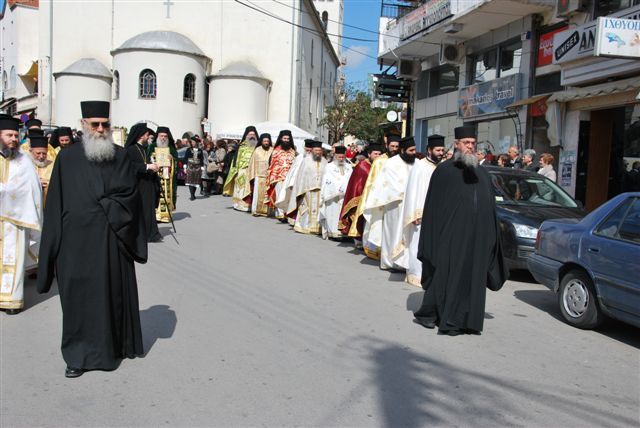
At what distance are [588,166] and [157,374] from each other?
13529mm

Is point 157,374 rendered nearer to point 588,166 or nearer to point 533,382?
point 533,382

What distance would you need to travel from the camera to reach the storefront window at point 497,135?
59.4 feet

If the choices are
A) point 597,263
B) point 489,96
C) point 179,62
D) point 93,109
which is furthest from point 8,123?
point 179,62

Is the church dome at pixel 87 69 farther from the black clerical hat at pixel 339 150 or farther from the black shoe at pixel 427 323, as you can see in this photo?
the black shoe at pixel 427 323

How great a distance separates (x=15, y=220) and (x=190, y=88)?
103 feet

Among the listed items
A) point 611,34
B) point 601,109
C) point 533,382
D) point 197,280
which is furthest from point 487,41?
point 533,382

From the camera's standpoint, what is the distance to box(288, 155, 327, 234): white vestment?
13.7 meters

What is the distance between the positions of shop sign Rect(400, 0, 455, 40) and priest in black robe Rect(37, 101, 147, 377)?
15.6 meters

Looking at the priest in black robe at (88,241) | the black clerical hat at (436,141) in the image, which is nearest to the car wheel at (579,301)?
the black clerical hat at (436,141)

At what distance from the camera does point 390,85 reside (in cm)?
2566

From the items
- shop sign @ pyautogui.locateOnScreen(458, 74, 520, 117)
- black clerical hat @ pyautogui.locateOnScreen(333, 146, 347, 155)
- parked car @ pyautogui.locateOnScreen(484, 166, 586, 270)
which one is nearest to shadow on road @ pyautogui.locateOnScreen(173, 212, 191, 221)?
black clerical hat @ pyautogui.locateOnScreen(333, 146, 347, 155)

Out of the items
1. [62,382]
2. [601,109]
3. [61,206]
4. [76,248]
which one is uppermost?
[601,109]

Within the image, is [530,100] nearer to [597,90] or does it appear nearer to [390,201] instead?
[597,90]

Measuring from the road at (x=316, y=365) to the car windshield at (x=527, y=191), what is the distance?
1.95 m
